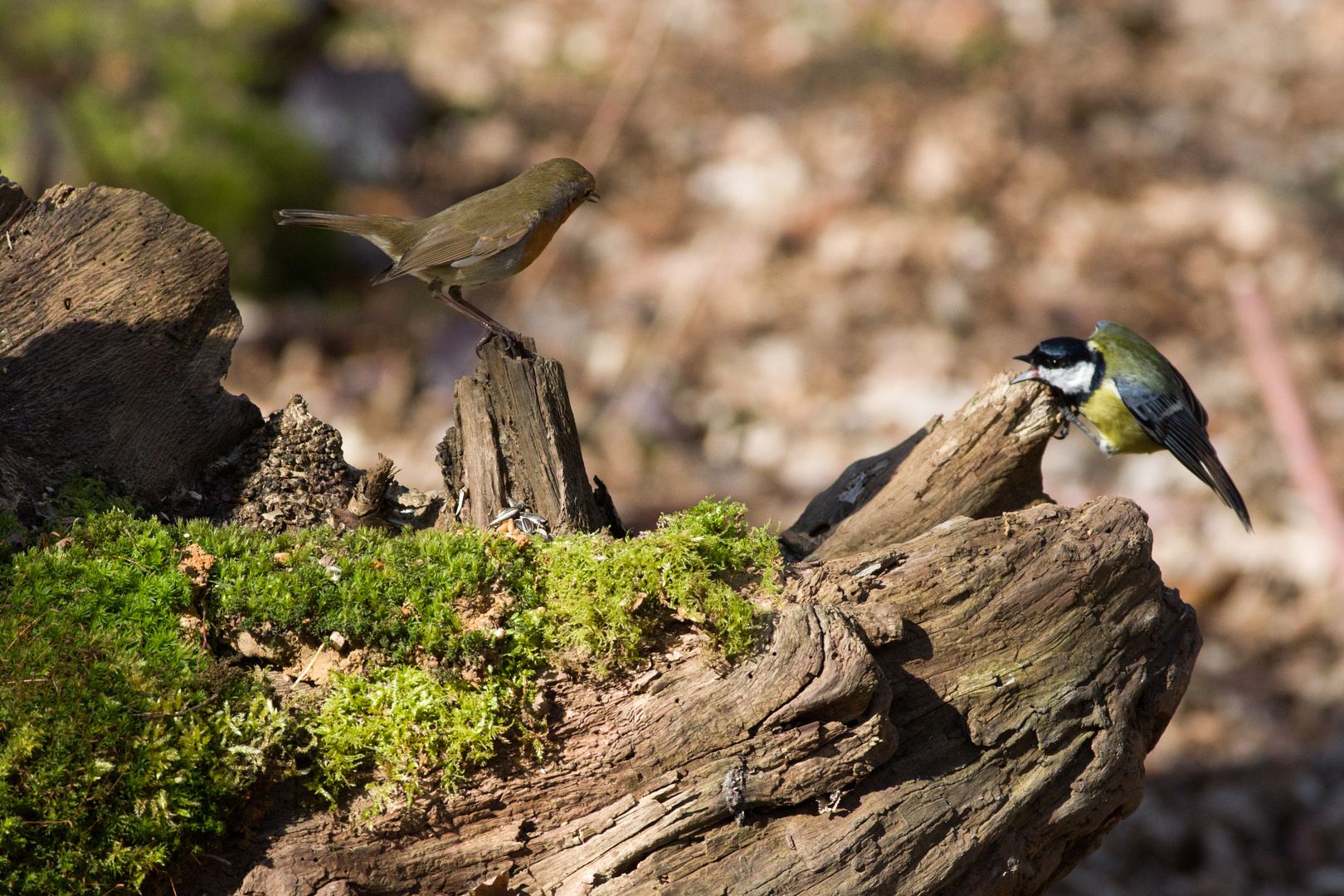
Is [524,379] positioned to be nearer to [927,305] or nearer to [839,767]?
[839,767]

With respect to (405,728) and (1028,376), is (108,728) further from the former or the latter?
(1028,376)

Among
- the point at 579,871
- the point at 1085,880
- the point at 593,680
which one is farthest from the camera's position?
the point at 1085,880

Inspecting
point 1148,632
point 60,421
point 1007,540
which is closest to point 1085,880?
point 1148,632

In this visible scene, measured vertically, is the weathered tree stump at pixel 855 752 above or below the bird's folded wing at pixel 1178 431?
below

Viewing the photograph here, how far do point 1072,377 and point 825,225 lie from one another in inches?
234

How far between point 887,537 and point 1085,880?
3.31 m

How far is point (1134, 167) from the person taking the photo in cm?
980

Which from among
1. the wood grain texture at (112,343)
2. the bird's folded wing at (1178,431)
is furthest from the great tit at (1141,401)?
the wood grain texture at (112,343)

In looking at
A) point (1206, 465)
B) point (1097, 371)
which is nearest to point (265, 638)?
point (1097, 371)

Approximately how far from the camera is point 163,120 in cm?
852

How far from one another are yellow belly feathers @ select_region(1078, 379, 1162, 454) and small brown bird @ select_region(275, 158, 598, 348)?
85.0 inches

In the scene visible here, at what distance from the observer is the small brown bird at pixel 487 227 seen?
142 inches

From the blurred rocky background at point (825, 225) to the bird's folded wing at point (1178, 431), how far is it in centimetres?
252

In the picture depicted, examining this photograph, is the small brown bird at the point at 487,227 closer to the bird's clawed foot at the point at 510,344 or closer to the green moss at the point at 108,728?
the bird's clawed foot at the point at 510,344
